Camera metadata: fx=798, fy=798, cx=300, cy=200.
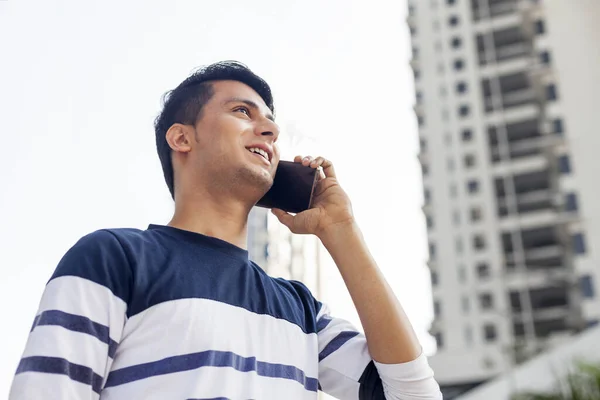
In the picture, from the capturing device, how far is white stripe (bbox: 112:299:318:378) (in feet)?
5.13

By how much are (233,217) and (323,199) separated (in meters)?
0.27

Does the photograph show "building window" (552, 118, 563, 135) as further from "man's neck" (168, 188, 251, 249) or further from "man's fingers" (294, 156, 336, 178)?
"man's neck" (168, 188, 251, 249)

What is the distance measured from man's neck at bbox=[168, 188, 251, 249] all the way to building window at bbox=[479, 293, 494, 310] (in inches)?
1364

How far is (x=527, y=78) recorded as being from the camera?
1478 inches

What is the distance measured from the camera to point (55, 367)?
4.67 ft

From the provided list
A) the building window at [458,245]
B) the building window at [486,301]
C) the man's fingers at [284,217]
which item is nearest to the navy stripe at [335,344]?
the man's fingers at [284,217]

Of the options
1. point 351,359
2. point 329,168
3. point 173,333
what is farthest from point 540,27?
point 173,333

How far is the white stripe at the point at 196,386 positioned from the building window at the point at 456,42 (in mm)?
40483

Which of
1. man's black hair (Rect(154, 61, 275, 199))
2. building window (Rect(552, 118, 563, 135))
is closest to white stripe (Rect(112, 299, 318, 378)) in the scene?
man's black hair (Rect(154, 61, 275, 199))

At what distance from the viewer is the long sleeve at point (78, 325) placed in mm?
1416

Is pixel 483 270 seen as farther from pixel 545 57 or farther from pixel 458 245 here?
pixel 545 57

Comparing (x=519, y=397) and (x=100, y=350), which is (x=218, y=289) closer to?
(x=100, y=350)

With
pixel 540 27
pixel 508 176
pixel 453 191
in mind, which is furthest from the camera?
pixel 453 191

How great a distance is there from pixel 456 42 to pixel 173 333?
134 ft
